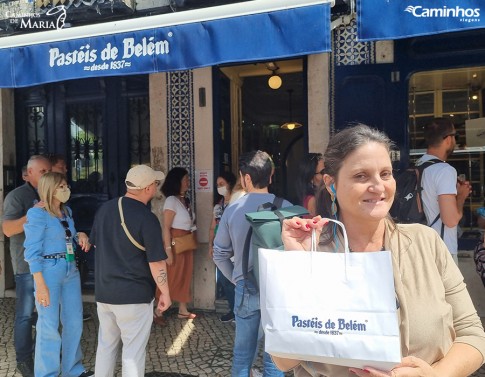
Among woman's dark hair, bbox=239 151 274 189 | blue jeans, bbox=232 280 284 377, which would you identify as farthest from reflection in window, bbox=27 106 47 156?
blue jeans, bbox=232 280 284 377

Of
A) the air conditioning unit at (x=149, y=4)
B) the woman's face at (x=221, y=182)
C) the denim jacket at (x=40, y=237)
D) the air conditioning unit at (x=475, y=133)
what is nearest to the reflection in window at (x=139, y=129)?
the air conditioning unit at (x=149, y=4)

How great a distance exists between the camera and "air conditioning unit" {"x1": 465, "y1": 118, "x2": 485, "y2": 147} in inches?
196

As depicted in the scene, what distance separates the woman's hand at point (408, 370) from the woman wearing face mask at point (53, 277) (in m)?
2.92

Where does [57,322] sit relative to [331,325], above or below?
below

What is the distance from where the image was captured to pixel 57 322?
3.62 meters

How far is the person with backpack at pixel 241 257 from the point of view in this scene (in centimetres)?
295

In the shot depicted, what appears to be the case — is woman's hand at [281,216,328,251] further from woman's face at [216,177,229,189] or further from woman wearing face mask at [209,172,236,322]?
woman's face at [216,177,229,189]

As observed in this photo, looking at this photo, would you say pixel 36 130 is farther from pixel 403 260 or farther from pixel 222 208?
pixel 403 260

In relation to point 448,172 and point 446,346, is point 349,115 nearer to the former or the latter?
point 448,172

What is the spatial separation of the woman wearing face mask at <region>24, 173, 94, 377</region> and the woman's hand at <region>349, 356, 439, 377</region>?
115 inches

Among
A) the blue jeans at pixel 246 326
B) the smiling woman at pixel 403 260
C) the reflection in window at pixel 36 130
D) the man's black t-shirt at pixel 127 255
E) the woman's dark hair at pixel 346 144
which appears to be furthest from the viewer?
the reflection in window at pixel 36 130

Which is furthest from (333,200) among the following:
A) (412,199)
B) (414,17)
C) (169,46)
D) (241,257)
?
(169,46)

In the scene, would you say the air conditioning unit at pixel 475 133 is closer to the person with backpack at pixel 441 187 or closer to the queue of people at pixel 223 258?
the person with backpack at pixel 441 187

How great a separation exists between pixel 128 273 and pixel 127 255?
0.43ft
